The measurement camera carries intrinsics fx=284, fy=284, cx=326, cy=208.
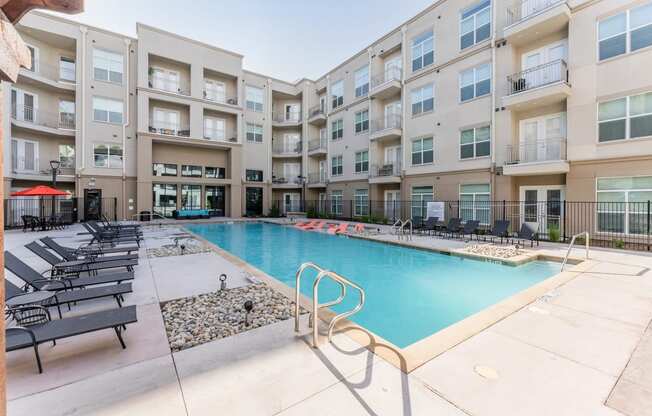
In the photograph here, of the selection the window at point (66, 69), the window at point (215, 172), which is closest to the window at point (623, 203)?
the window at point (215, 172)

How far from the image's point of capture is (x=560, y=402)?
254cm

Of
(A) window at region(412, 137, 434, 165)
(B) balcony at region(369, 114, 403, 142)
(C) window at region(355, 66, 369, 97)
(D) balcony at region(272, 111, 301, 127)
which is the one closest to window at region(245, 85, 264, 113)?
(D) balcony at region(272, 111, 301, 127)

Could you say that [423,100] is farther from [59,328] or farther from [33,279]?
[59,328]

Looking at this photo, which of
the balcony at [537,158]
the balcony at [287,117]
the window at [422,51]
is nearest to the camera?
the balcony at [537,158]

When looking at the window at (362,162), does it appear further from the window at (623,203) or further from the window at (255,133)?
the window at (623,203)

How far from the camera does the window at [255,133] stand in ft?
90.9

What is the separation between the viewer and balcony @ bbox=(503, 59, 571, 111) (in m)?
12.3

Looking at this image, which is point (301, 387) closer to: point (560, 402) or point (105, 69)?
point (560, 402)

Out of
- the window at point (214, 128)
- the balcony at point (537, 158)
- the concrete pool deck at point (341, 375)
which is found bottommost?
the concrete pool deck at point (341, 375)

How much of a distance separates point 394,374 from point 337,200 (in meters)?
23.2

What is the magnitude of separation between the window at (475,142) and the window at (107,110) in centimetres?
2415

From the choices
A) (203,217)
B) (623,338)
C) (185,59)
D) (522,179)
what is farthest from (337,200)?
(623,338)

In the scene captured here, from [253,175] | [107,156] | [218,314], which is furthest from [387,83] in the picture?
[107,156]

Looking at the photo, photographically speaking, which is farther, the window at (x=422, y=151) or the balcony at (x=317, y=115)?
the balcony at (x=317, y=115)
